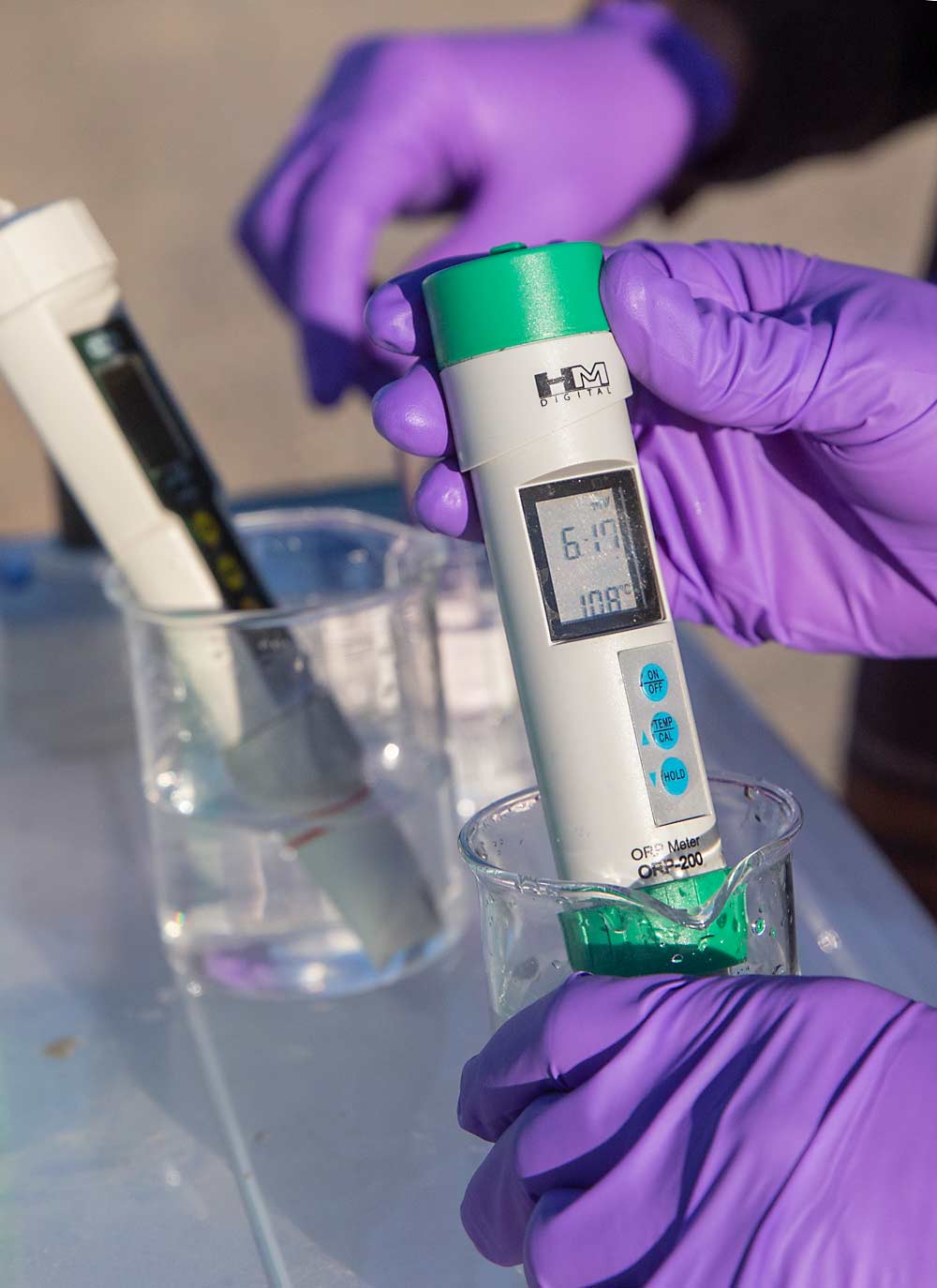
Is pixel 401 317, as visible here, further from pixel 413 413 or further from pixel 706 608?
pixel 706 608

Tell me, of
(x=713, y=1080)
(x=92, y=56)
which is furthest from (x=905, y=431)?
(x=92, y=56)

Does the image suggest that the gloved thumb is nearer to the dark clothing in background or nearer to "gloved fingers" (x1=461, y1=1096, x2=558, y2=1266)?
"gloved fingers" (x1=461, y1=1096, x2=558, y2=1266)

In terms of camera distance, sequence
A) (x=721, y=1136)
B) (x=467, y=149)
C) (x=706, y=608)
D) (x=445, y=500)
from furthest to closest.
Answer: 1. (x=467, y=149)
2. (x=706, y=608)
3. (x=445, y=500)
4. (x=721, y=1136)

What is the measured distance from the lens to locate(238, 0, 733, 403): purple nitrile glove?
948 mm

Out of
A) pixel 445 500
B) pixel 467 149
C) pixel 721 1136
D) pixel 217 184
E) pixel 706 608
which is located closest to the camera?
pixel 721 1136

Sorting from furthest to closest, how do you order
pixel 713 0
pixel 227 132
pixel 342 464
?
pixel 227 132, pixel 342 464, pixel 713 0

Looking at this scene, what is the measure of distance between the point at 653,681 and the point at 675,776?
33 mm

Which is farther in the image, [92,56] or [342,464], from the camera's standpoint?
[92,56]

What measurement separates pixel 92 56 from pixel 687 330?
11.1ft

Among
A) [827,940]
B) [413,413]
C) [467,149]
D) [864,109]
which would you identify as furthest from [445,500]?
[864,109]

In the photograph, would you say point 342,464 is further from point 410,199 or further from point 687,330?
point 687,330

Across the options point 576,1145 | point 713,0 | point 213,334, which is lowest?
point 576,1145

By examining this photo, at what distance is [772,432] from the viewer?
0.50 metres

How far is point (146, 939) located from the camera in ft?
2.23
